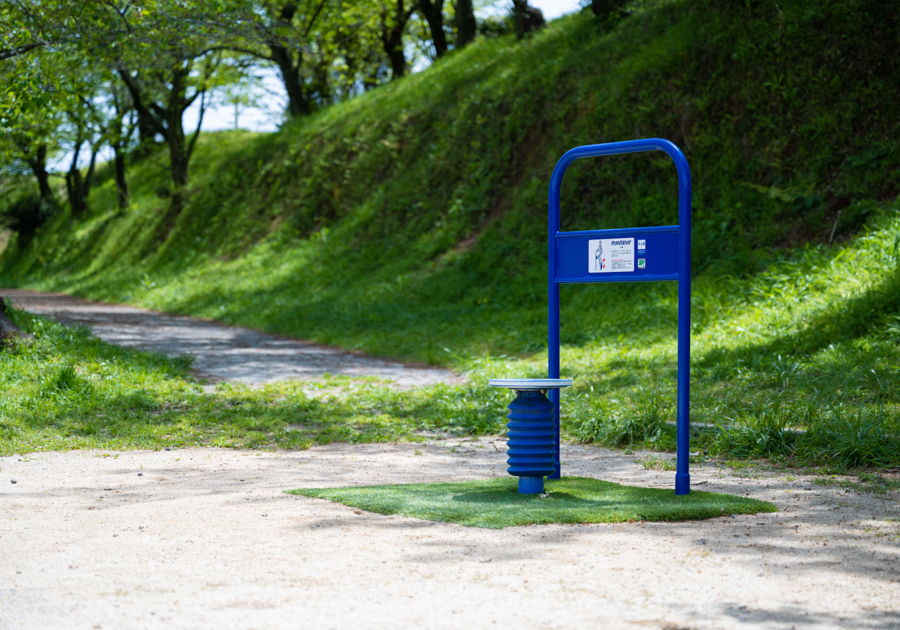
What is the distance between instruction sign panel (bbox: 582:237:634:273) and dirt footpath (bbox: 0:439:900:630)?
1635 mm

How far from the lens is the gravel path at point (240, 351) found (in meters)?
11.2

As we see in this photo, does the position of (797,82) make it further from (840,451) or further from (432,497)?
(432,497)

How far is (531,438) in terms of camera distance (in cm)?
518

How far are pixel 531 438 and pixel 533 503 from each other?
39cm

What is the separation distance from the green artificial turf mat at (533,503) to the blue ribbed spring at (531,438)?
0.62 feet

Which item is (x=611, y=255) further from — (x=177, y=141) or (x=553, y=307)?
(x=177, y=141)

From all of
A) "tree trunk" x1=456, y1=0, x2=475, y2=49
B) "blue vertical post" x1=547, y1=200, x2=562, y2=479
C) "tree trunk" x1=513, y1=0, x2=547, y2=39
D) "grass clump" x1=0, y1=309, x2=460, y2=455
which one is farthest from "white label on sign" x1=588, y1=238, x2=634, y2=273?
"tree trunk" x1=456, y1=0, x2=475, y2=49

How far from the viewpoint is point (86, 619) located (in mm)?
3152

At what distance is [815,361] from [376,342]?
6955 millimetres

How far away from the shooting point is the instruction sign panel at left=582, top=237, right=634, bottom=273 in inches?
212

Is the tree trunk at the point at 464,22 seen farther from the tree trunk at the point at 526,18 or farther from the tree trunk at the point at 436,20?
the tree trunk at the point at 526,18

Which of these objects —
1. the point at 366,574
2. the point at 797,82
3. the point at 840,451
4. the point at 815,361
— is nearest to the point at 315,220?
the point at 797,82

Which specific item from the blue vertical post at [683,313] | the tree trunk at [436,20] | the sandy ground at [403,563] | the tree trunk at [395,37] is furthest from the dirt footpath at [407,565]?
the tree trunk at [395,37]

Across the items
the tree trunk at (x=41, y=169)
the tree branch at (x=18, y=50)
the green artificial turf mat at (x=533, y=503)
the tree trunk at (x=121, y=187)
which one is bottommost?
the green artificial turf mat at (x=533, y=503)
